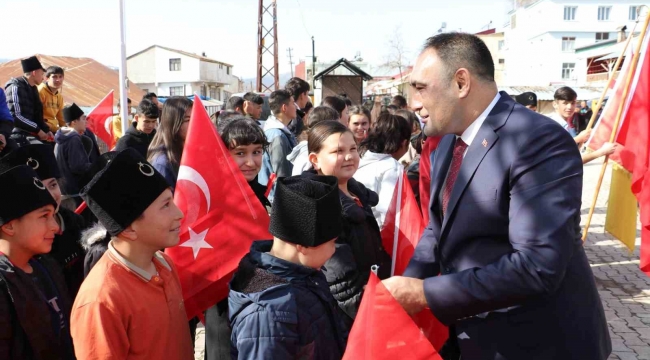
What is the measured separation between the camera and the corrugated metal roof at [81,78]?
32.1 metres

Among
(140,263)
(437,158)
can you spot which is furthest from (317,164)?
(140,263)

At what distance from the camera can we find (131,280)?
230 cm

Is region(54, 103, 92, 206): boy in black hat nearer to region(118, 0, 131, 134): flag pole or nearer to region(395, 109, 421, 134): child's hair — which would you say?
region(118, 0, 131, 134): flag pole

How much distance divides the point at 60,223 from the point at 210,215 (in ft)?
2.67

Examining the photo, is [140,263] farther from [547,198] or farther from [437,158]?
[547,198]

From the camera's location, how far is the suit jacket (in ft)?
6.24

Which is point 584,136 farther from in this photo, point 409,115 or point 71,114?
point 71,114

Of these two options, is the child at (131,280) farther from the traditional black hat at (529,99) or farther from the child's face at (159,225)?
the traditional black hat at (529,99)

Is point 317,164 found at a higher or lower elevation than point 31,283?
higher

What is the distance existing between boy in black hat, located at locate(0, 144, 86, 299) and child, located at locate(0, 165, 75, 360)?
310 millimetres

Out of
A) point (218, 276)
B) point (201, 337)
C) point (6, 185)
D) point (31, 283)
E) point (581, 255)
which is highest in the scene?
point (6, 185)

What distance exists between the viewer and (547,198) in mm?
1902

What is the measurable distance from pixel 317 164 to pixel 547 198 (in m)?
1.95

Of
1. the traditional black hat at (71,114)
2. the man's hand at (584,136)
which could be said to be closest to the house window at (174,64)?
the traditional black hat at (71,114)
